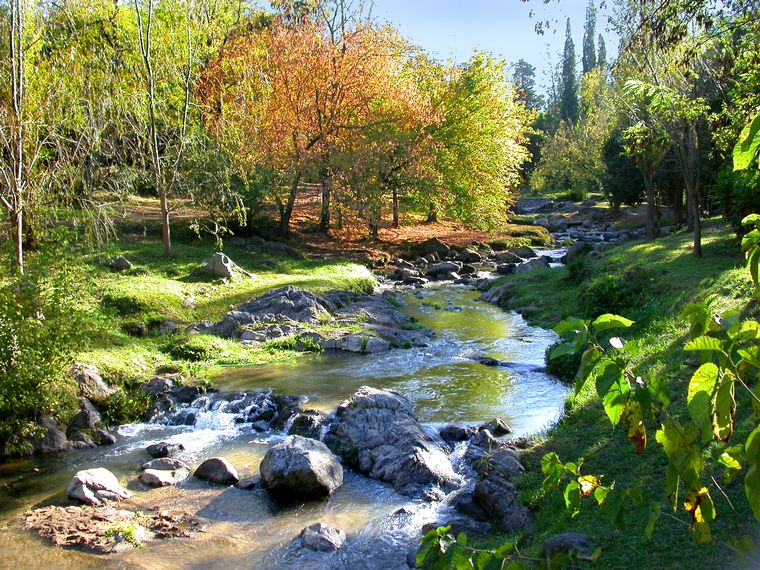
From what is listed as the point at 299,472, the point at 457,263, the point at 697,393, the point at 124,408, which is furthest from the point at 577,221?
the point at 697,393

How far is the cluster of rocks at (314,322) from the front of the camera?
17.3 meters

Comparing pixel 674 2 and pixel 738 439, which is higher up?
pixel 674 2

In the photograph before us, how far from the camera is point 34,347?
429 inches

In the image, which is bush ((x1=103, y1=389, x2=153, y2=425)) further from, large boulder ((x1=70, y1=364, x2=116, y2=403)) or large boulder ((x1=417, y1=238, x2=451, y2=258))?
large boulder ((x1=417, y1=238, x2=451, y2=258))

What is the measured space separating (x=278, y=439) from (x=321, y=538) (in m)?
3.89

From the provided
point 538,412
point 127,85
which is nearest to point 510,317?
point 538,412

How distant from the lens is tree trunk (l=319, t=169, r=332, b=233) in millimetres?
30062

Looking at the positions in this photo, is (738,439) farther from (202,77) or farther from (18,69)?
(202,77)

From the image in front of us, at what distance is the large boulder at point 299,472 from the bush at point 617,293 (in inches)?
378

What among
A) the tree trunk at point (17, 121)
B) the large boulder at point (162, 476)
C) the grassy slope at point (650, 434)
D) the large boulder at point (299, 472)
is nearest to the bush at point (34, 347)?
the tree trunk at point (17, 121)

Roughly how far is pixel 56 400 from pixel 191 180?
14.4 metres

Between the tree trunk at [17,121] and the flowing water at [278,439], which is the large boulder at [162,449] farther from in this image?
the tree trunk at [17,121]

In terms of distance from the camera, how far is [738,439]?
25.0ft

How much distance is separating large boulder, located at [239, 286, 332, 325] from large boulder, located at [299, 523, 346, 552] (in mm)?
10783
